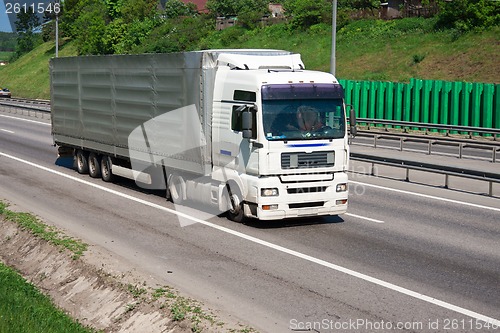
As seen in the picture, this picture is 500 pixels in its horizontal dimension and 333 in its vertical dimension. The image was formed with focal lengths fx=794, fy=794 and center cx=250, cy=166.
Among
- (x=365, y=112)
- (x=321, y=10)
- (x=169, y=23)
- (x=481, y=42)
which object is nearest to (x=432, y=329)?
(x=365, y=112)

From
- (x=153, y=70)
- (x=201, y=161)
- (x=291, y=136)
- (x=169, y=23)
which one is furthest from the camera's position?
(x=169, y=23)

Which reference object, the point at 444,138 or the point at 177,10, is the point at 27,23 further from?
the point at 444,138

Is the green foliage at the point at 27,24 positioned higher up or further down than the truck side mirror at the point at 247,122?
higher up

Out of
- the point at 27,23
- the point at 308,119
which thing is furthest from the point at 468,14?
the point at 27,23

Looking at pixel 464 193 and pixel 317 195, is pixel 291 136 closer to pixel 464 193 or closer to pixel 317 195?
pixel 317 195

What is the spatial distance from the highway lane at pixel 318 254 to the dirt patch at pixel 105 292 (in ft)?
1.66

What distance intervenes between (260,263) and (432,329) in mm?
4229

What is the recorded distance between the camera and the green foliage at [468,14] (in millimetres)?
53875

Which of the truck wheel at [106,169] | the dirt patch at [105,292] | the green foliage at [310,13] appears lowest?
the dirt patch at [105,292]

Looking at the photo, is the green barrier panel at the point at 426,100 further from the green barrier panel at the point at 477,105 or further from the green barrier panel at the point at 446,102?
the green barrier panel at the point at 477,105

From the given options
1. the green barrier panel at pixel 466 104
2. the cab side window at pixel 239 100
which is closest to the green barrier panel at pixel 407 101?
the green barrier panel at pixel 466 104

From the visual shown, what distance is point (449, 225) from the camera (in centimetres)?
1702

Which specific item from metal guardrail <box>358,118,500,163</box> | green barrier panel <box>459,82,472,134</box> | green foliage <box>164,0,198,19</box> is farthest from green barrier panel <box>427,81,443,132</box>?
green foliage <box>164,0,198,19</box>

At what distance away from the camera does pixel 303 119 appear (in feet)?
54.1
